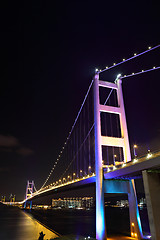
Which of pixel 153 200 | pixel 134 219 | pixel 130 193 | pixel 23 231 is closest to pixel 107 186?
pixel 130 193

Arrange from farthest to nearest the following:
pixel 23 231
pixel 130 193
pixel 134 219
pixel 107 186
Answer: pixel 23 231, pixel 130 193, pixel 107 186, pixel 134 219

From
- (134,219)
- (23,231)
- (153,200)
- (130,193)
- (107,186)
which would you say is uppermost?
(107,186)

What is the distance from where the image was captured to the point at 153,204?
1202cm

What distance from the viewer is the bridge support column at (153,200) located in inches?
457

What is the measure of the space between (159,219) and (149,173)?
268 cm

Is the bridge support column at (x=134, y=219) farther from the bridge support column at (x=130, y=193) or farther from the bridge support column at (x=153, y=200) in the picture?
the bridge support column at (x=153, y=200)

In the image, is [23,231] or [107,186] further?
[23,231]

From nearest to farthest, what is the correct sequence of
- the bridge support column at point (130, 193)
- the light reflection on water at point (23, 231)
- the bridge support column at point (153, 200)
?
the bridge support column at point (153, 200), the bridge support column at point (130, 193), the light reflection on water at point (23, 231)

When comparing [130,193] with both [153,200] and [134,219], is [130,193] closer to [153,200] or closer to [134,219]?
[134,219]

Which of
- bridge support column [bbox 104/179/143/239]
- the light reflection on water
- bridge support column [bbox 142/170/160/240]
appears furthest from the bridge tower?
bridge support column [bbox 142/170/160/240]

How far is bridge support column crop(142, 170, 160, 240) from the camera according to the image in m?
11.6

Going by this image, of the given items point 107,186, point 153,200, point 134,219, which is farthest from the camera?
point 107,186

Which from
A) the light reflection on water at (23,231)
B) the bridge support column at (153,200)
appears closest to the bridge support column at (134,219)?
the bridge support column at (153,200)

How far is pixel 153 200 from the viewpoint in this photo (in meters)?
12.2
